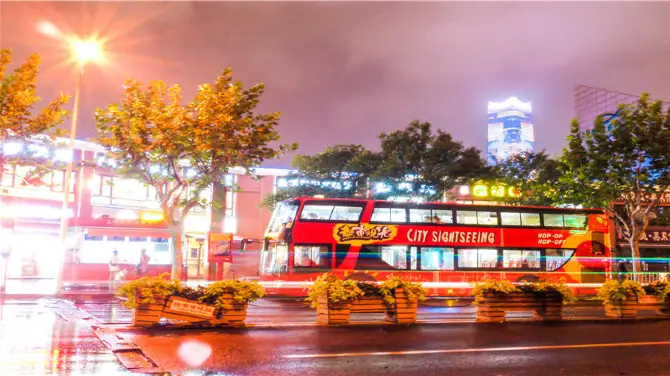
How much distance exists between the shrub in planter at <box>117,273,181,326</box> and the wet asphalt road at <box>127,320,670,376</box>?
765 millimetres

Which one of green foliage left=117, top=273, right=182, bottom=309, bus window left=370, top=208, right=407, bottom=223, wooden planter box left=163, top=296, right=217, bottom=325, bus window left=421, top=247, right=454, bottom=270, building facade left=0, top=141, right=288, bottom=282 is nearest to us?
green foliage left=117, top=273, right=182, bottom=309

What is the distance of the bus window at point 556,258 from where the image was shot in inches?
998

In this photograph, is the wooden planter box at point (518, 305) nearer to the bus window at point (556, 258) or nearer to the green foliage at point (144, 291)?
the green foliage at point (144, 291)

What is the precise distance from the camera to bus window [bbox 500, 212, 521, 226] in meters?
25.2

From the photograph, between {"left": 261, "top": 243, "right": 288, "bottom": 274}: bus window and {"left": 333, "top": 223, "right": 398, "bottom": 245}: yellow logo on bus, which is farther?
{"left": 333, "top": 223, "right": 398, "bottom": 245}: yellow logo on bus

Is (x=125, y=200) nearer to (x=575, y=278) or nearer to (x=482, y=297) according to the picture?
(x=575, y=278)

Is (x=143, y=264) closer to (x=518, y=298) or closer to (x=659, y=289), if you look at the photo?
(x=518, y=298)

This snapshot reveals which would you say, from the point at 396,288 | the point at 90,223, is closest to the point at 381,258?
the point at 396,288

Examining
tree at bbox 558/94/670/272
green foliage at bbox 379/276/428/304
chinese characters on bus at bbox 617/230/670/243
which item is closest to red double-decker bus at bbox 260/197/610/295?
tree at bbox 558/94/670/272

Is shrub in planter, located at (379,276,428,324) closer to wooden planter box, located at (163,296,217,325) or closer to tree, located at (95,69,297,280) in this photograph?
wooden planter box, located at (163,296,217,325)

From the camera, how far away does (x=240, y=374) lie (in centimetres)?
792

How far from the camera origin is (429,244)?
2417cm

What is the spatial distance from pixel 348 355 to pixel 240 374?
2.16 m

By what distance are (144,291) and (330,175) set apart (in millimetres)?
29016
